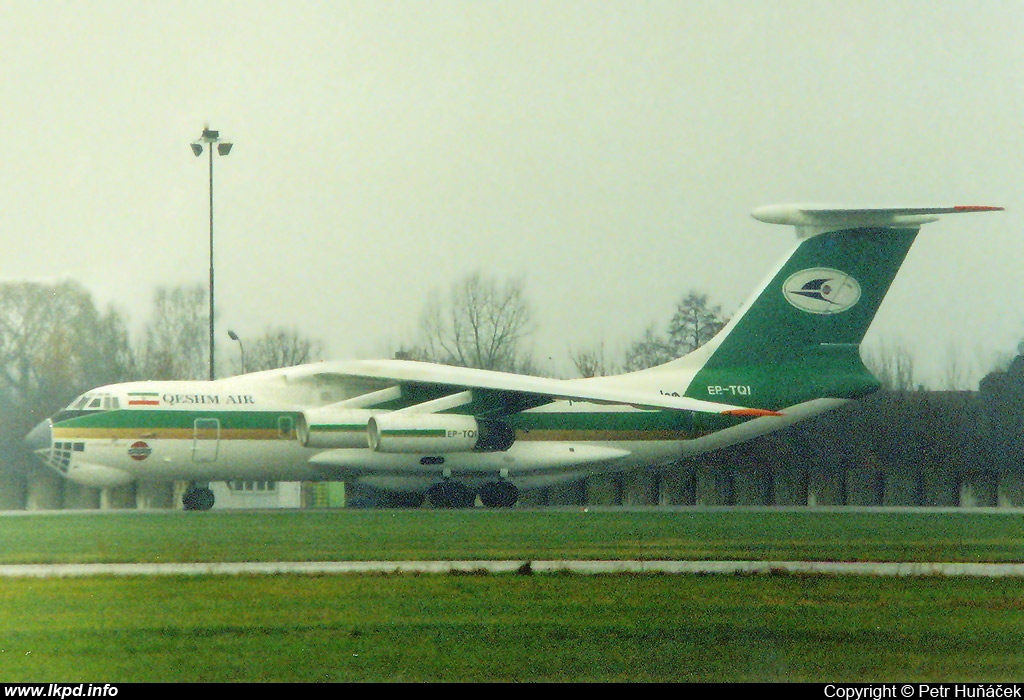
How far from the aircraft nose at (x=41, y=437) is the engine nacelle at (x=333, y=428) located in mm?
4834

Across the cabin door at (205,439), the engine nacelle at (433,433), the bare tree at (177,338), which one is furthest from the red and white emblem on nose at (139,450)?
the engine nacelle at (433,433)

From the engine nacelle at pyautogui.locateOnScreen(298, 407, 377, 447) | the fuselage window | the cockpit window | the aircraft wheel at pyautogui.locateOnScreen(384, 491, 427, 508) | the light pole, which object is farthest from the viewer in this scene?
the aircraft wheel at pyautogui.locateOnScreen(384, 491, 427, 508)

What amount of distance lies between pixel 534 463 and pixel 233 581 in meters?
16.2

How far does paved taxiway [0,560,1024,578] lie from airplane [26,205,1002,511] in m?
10.6

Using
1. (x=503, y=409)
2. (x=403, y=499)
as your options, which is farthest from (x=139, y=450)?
(x=503, y=409)

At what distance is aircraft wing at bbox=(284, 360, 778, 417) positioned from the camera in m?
25.3

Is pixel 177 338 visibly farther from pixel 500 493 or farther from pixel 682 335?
pixel 682 335

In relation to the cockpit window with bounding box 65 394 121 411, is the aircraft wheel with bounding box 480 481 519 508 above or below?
below

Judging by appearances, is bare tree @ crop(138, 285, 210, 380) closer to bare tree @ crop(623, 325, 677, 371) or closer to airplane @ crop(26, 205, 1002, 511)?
airplane @ crop(26, 205, 1002, 511)

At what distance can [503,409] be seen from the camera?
27766 mm

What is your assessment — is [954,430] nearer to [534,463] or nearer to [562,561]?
[534,463]

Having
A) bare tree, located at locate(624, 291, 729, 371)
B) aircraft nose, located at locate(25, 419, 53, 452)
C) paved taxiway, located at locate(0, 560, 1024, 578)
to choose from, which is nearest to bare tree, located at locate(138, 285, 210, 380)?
aircraft nose, located at locate(25, 419, 53, 452)

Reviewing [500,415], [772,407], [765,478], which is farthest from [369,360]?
[765,478]

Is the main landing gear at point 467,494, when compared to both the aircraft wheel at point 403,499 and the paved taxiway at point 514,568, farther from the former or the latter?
the paved taxiway at point 514,568
